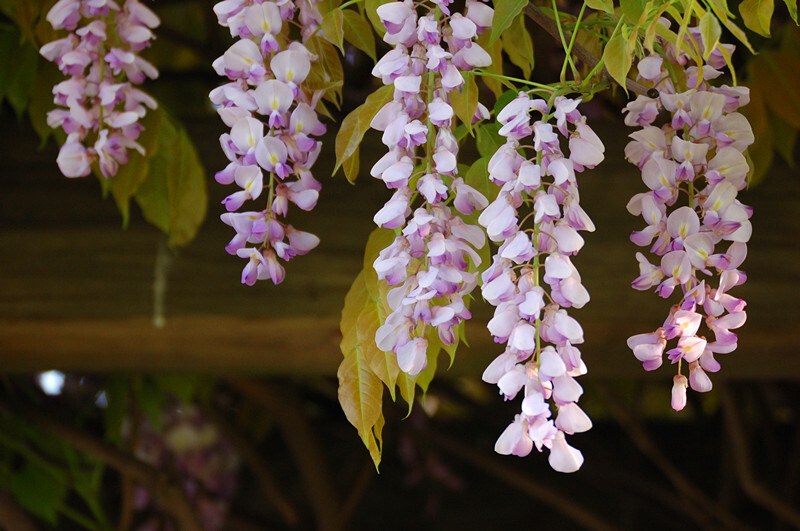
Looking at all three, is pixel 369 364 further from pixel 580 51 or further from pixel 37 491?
pixel 37 491

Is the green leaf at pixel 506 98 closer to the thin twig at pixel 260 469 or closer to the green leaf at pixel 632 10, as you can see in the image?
the green leaf at pixel 632 10

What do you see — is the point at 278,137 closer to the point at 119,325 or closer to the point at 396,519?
the point at 119,325

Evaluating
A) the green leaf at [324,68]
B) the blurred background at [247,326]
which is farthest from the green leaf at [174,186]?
the green leaf at [324,68]

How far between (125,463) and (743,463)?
121 centimetres

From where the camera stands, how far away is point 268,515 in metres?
2.84

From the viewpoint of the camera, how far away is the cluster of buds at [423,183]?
50 centimetres

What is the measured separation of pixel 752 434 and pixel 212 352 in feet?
6.49

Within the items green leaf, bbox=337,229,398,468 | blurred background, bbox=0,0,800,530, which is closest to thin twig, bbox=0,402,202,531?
blurred background, bbox=0,0,800,530

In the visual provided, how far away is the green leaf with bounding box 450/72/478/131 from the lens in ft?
1.87

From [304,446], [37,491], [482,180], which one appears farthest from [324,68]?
[304,446]

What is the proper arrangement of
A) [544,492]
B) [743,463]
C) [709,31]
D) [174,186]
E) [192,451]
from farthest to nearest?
[192,451]
[544,492]
[743,463]
[174,186]
[709,31]

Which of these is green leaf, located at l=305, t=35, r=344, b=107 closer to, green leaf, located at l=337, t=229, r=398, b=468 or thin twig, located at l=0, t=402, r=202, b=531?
green leaf, located at l=337, t=229, r=398, b=468

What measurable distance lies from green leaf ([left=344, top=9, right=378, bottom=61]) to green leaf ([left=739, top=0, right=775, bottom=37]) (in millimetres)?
246

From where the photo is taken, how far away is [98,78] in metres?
0.71
